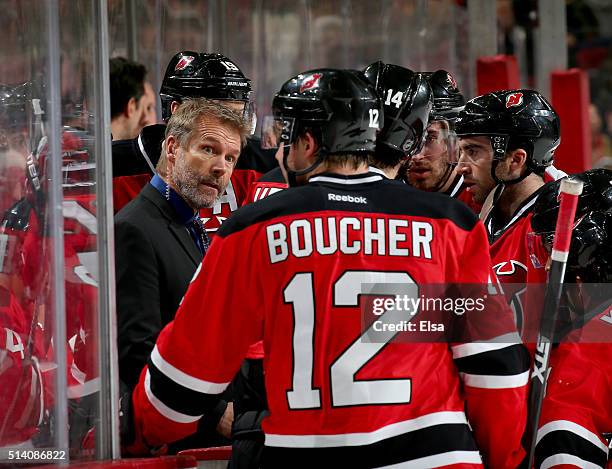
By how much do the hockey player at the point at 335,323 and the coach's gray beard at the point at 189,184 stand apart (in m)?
0.60

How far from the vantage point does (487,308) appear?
2.10 m

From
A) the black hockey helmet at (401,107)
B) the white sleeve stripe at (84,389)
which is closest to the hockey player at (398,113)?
the black hockey helmet at (401,107)

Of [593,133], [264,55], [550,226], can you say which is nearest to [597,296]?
[550,226]

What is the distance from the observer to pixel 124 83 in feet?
14.0

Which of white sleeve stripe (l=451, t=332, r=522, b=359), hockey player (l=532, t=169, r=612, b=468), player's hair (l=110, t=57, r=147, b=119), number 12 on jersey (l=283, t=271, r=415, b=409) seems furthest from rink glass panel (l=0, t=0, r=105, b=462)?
player's hair (l=110, t=57, r=147, b=119)

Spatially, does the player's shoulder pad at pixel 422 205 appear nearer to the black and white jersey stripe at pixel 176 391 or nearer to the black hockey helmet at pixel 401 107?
the black hockey helmet at pixel 401 107

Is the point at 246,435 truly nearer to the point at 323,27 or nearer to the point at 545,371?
the point at 545,371

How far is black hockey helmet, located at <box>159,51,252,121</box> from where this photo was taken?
3264 millimetres

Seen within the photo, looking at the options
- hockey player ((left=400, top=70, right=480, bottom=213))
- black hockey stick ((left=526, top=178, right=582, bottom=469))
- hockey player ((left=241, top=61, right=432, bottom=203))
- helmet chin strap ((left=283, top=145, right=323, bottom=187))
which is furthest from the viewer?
hockey player ((left=400, top=70, right=480, bottom=213))

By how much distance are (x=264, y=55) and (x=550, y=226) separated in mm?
3592

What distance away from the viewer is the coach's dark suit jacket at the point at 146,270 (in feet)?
8.14

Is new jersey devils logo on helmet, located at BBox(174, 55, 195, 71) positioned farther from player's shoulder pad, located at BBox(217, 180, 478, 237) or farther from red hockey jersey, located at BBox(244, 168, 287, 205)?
player's shoulder pad, located at BBox(217, 180, 478, 237)

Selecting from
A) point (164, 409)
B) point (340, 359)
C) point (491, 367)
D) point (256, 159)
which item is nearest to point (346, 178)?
point (340, 359)

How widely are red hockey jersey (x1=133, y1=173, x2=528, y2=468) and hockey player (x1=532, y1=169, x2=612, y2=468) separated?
16.7 inches
